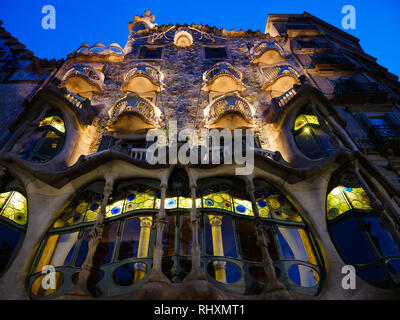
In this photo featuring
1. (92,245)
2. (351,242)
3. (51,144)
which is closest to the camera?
(92,245)

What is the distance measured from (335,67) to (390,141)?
743 cm

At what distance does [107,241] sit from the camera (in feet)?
23.5

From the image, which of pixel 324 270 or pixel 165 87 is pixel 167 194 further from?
pixel 165 87

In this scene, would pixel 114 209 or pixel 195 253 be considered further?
pixel 114 209

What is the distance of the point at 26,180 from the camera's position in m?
8.28

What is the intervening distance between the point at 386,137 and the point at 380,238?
5205 mm

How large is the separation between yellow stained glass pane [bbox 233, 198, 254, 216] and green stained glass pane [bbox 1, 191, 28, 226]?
6.43 metres

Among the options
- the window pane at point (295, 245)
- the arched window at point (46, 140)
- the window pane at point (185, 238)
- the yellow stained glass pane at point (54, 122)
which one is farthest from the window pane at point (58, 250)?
the window pane at point (295, 245)

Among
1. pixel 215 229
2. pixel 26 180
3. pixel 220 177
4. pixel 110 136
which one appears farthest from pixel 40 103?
pixel 215 229

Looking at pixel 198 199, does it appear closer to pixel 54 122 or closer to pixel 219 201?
pixel 219 201

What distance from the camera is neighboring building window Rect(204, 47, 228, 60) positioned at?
18.7m

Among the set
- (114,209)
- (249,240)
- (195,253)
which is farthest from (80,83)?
(249,240)

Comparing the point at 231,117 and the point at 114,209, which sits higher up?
the point at 231,117

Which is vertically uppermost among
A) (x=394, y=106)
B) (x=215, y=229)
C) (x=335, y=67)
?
(x=335, y=67)
